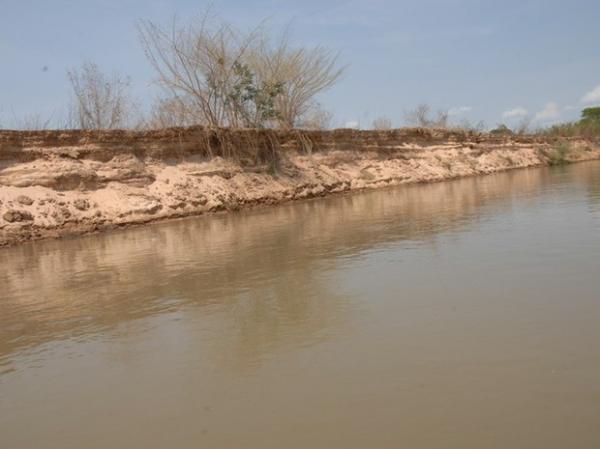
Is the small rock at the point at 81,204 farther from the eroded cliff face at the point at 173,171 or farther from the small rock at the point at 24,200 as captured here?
the small rock at the point at 24,200

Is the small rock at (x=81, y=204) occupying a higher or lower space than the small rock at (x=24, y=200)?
lower

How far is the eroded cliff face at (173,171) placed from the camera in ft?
43.7

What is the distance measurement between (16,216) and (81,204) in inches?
64.4

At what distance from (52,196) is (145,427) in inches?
476

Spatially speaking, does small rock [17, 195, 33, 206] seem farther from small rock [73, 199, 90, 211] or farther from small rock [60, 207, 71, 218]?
small rock [73, 199, 90, 211]

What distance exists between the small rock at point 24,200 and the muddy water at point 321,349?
5951 millimetres

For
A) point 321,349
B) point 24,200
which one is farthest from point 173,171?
point 321,349

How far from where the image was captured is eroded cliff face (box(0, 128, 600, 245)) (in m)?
13.3

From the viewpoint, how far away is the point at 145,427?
8.85 feet

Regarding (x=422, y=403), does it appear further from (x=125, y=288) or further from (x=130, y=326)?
(x=125, y=288)

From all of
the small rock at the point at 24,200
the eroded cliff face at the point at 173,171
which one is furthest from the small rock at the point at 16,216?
the small rock at the point at 24,200

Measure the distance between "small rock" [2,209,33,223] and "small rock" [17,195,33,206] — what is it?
0.34 metres

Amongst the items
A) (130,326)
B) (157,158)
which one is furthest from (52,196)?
(130,326)

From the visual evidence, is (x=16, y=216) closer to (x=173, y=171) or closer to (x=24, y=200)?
(x=24, y=200)
